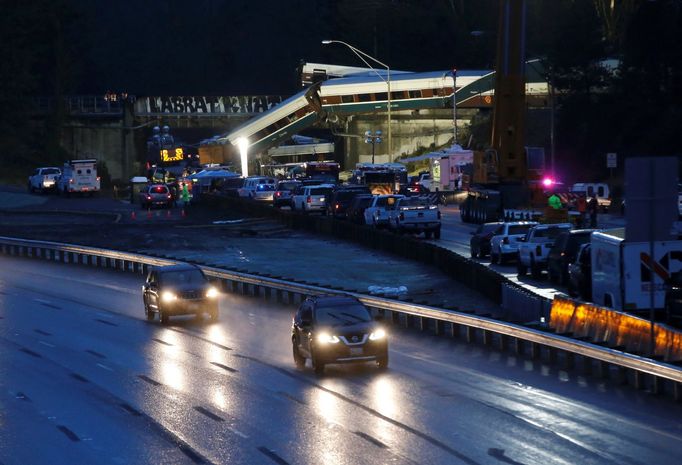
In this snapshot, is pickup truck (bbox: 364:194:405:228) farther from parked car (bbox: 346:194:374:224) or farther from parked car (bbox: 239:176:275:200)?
parked car (bbox: 239:176:275:200)

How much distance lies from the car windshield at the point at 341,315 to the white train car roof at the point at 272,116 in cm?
8228

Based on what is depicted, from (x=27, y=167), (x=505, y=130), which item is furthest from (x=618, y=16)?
(x=27, y=167)

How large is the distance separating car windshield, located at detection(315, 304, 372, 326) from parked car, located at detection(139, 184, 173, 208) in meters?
63.2

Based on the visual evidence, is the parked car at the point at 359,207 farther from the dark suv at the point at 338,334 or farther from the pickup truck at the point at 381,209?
the dark suv at the point at 338,334

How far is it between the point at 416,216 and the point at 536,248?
16.0 m

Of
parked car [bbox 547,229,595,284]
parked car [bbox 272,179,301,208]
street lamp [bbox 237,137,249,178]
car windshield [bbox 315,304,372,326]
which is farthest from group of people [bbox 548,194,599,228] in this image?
street lamp [bbox 237,137,249,178]

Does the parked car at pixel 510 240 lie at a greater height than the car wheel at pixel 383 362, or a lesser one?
greater

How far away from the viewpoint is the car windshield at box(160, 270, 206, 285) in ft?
118

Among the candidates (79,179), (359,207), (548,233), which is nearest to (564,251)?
(548,233)

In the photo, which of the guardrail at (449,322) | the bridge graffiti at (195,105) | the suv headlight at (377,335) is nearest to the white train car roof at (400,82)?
the bridge graffiti at (195,105)

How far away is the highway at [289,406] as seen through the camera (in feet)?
59.6

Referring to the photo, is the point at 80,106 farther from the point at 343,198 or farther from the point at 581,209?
the point at 581,209

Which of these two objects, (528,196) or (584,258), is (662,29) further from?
(584,258)

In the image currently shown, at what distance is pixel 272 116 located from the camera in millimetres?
110500
